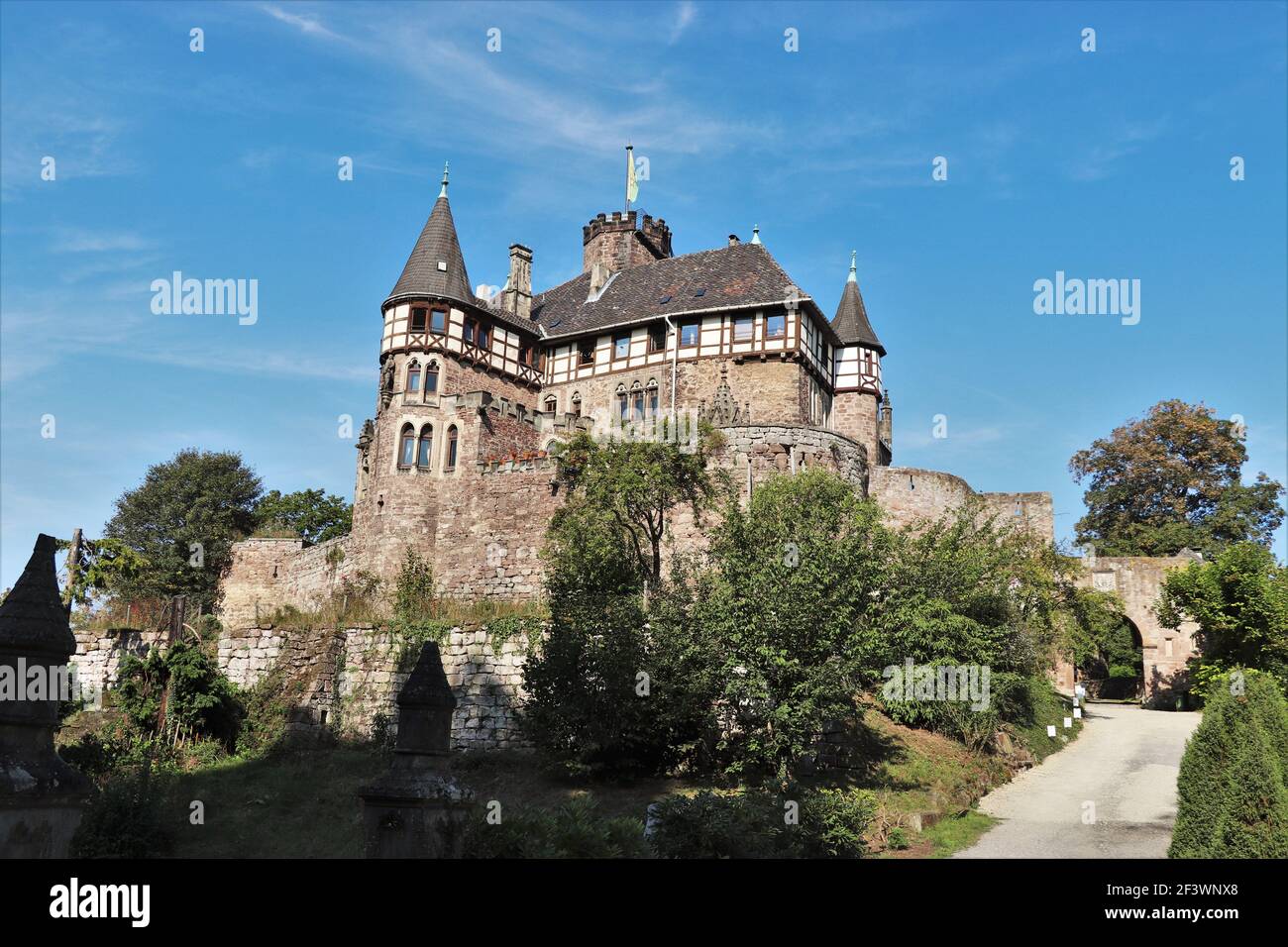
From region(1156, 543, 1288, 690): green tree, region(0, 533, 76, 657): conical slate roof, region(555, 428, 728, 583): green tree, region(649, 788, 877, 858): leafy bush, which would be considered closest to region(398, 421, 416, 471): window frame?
region(555, 428, 728, 583): green tree

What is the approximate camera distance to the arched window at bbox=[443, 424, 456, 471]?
117 ft

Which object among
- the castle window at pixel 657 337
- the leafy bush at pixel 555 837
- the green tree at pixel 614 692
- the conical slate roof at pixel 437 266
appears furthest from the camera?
the castle window at pixel 657 337

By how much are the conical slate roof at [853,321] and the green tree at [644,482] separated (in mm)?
14558

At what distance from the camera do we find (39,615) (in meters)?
6.41

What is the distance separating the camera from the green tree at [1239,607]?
33.8 m

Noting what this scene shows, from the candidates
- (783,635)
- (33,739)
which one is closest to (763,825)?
(783,635)

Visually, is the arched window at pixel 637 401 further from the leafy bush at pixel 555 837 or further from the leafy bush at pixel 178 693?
the leafy bush at pixel 555 837

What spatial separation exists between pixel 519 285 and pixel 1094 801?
31370 millimetres

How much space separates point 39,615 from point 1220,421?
56.3 metres

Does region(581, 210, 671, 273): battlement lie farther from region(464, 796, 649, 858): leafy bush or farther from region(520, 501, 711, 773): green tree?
region(464, 796, 649, 858): leafy bush

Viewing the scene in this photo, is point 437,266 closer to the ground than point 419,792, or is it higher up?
higher up

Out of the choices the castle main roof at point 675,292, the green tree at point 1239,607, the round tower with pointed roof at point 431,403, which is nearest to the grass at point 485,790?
the round tower with pointed roof at point 431,403

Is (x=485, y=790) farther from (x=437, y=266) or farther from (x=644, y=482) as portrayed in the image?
(x=437, y=266)

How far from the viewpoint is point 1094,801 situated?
68.1 ft
